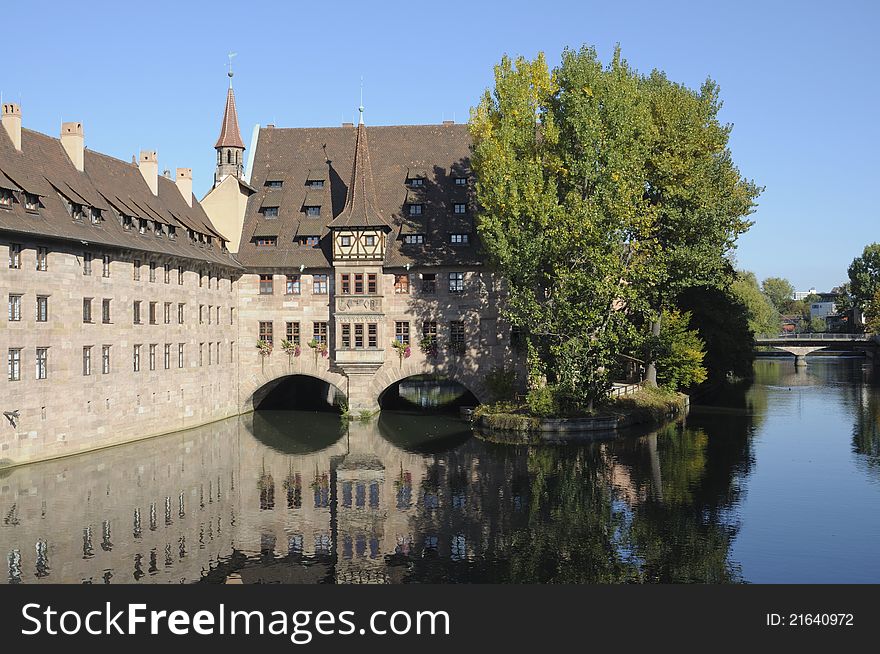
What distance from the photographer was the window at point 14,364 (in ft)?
128

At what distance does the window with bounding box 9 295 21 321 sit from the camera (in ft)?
129

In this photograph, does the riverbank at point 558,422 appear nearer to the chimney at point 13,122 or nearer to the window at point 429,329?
the window at point 429,329

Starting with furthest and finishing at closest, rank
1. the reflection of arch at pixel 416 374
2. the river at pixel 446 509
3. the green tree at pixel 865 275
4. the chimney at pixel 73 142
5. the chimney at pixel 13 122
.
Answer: the green tree at pixel 865 275 → the reflection of arch at pixel 416 374 → the chimney at pixel 73 142 → the chimney at pixel 13 122 → the river at pixel 446 509

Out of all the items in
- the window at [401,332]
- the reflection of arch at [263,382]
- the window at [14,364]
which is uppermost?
the window at [401,332]

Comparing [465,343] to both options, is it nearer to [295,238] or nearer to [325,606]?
[295,238]

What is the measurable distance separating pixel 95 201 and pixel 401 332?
67.0ft

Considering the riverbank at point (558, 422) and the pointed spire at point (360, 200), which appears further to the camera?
the pointed spire at point (360, 200)

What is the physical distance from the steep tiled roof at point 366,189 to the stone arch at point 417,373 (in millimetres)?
6553

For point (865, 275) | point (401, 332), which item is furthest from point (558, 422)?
point (865, 275)

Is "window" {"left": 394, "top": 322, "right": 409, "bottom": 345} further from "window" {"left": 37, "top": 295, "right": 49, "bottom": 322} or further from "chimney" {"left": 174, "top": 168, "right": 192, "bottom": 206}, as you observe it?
"window" {"left": 37, "top": 295, "right": 49, "bottom": 322}

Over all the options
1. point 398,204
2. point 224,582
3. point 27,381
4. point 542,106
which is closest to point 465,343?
point 398,204

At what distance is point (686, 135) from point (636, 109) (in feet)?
22.2

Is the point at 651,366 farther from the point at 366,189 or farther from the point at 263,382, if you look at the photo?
the point at 263,382

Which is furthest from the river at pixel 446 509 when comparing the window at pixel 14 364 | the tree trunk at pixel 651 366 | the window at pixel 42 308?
the tree trunk at pixel 651 366
